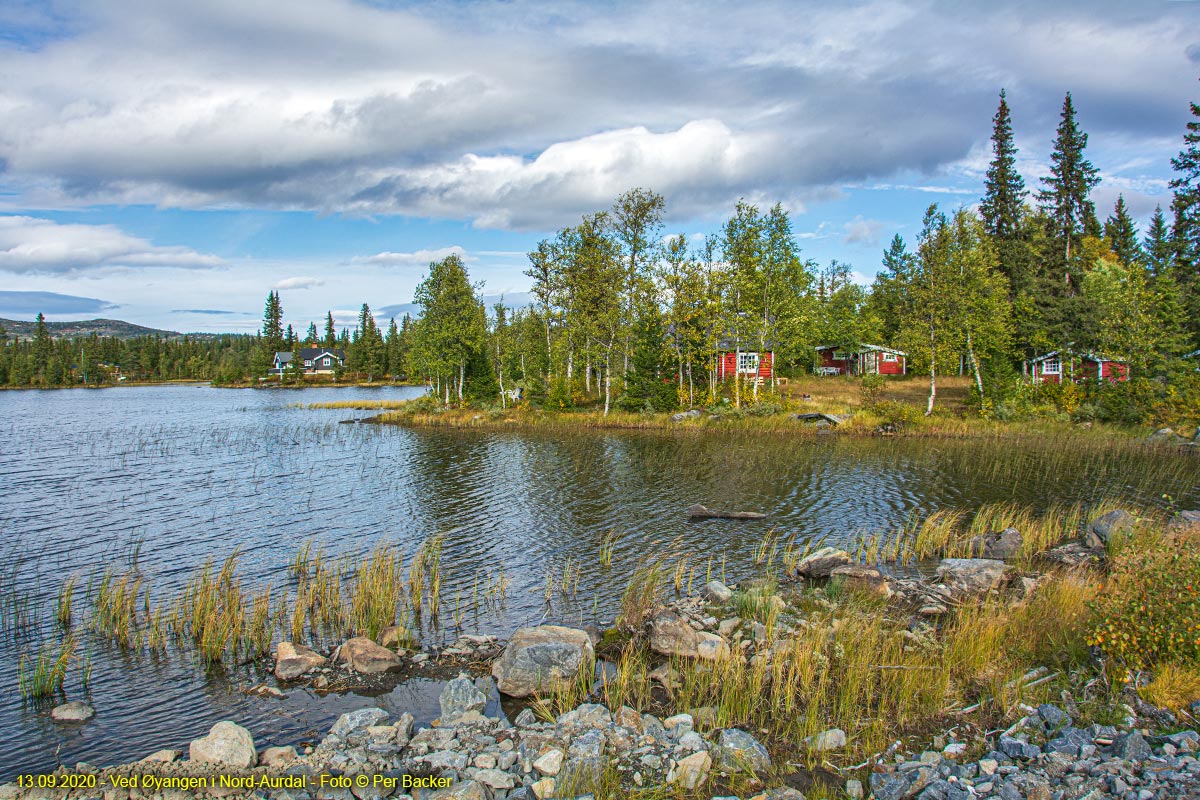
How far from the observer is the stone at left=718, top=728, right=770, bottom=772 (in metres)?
8.92

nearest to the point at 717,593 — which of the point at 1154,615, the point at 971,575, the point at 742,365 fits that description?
the point at 971,575

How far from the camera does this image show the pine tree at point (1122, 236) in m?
84.8

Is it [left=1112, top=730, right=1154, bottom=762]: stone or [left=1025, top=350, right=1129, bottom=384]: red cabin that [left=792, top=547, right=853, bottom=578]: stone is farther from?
[left=1025, top=350, right=1129, bottom=384]: red cabin

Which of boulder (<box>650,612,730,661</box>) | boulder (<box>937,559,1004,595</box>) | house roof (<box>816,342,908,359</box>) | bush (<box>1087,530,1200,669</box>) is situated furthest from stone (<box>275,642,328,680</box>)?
house roof (<box>816,342,908,359</box>)

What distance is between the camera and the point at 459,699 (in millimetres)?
11055

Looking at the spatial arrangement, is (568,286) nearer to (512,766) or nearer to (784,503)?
(784,503)

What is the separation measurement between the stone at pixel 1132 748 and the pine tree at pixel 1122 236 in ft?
318

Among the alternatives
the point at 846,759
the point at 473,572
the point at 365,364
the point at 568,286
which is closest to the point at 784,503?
the point at 473,572

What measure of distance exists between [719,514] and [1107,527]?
11520mm

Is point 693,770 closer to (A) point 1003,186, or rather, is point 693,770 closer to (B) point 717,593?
(B) point 717,593

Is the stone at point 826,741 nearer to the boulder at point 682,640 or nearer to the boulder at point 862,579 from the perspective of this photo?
the boulder at point 682,640

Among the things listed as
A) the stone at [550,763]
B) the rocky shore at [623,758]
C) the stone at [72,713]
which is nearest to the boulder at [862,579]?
the rocky shore at [623,758]

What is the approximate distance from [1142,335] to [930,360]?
41.2 ft

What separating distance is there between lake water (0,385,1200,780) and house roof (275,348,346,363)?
105 m
